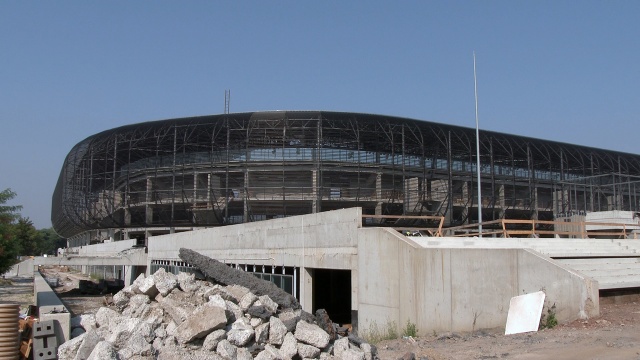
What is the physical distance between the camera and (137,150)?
61.8 meters

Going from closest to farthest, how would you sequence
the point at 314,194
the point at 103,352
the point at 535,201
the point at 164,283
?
1. the point at 103,352
2. the point at 164,283
3. the point at 314,194
4. the point at 535,201

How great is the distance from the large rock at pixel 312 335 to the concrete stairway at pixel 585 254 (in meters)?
6.92

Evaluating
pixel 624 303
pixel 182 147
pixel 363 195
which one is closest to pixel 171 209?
pixel 182 147

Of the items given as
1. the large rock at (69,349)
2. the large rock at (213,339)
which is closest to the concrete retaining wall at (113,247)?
the large rock at (69,349)

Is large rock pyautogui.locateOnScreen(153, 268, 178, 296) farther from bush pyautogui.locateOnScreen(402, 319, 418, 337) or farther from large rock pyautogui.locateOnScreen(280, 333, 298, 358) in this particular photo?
bush pyautogui.locateOnScreen(402, 319, 418, 337)

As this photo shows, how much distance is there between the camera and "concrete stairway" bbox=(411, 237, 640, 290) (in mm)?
16453

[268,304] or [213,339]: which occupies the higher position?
[268,304]

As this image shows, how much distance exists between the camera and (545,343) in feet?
36.8

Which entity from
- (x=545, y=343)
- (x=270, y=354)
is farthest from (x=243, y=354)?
(x=545, y=343)

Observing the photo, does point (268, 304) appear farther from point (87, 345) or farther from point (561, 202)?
point (561, 202)

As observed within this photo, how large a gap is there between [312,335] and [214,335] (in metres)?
1.78

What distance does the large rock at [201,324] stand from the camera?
9883mm

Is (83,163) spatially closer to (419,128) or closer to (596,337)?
(419,128)

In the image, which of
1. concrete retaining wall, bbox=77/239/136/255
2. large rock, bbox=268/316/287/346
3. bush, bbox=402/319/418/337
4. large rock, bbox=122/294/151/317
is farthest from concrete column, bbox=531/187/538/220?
large rock, bbox=268/316/287/346
